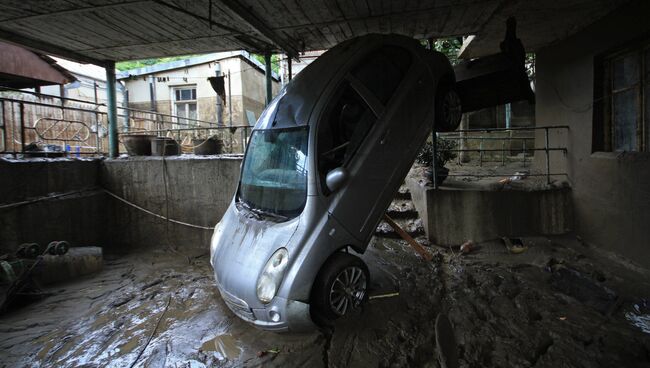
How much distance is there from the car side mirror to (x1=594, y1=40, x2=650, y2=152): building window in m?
4.61

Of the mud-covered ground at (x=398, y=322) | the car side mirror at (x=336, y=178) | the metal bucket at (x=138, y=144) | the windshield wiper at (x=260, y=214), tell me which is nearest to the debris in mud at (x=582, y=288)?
the mud-covered ground at (x=398, y=322)

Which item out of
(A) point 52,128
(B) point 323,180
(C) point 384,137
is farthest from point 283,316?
(A) point 52,128

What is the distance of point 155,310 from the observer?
443 cm

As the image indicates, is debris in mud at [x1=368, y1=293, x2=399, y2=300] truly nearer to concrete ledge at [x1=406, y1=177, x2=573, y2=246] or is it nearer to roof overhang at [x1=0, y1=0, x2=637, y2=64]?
concrete ledge at [x1=406, y1=177, x2=573, y2=246]

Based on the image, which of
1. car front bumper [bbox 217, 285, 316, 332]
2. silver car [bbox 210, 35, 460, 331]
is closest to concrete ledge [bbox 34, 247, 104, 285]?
silver car [bbox 210, 35, 460, 331]

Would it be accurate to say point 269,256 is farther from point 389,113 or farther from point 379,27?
point 379,27

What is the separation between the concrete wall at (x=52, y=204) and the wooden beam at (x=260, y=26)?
14.7 feet

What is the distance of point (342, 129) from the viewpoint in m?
3.96

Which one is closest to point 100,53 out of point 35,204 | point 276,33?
point 35,204

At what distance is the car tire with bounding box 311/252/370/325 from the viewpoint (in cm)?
338

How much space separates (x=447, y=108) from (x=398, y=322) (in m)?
3.25

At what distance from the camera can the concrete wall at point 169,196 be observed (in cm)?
691

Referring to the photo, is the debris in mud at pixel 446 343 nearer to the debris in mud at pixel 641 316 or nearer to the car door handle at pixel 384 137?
the debris in mud at pixel 641 316

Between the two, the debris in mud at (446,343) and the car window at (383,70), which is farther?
the car window at (383,70)
